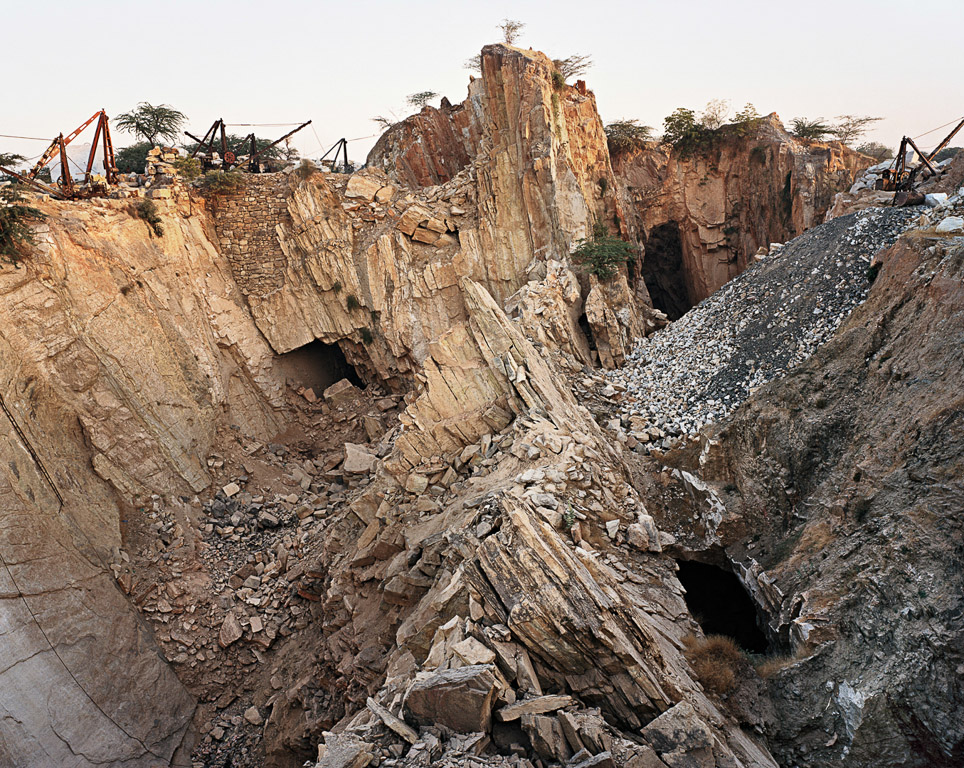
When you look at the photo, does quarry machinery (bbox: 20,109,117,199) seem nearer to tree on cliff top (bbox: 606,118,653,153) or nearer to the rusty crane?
the rusty crane

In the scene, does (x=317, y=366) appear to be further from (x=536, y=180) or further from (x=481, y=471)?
(x=481, y=471)

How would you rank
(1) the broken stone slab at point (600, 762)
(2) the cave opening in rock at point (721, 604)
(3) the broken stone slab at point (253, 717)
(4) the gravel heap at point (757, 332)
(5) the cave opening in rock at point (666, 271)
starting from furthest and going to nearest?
(5) the cave opening in rock at point (666, 271), (4) the gravel heap at point (757, 332), (3) the broken stone slab at point (253, 717), (2) the cave opening in rock at point (721, 604), (1) the broken stone slab at point (600, 762)

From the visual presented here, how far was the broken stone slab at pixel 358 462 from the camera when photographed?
1256 cm

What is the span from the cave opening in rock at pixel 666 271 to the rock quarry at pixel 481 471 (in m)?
3.02

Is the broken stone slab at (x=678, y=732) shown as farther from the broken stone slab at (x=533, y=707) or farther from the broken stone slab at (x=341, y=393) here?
the broken stone slab at (x=341, y=393)

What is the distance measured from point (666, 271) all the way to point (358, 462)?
15.2 metres

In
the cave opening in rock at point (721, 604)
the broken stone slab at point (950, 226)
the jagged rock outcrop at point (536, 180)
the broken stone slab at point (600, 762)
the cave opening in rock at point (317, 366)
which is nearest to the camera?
the broken stone slab at point (600, 762)

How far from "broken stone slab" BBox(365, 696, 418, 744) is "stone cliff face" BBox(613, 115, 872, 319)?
15.6 metres

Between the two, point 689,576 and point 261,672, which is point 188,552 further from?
point 689,576

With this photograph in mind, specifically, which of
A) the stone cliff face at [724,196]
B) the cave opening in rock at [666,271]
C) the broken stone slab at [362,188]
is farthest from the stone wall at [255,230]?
the cave opening in rock at [666,271]

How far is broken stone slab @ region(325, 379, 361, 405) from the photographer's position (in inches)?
607

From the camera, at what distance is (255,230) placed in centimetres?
1501

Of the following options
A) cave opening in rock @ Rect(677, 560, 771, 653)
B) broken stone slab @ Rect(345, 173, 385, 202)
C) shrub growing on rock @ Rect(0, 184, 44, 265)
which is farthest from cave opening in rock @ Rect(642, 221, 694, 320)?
shrub growing on rock @ Rect(0, 184, 44, 265)

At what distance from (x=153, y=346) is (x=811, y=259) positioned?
14.6 meters
